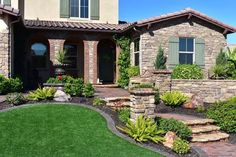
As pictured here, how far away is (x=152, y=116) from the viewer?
1048cm

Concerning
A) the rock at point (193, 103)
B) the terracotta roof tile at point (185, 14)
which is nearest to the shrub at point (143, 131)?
the rock at point (193, 103)

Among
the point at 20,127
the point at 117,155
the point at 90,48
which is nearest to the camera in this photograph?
the point at 117,155

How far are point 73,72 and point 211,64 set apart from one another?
865 centimetres

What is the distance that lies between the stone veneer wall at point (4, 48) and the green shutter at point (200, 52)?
33.9 ft

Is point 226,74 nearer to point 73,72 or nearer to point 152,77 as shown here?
point 152,77

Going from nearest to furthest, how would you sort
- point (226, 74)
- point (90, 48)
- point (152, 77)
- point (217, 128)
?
point (217, 128), point (152, 77), point (226, 74), point (90, 48)

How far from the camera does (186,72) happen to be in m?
18.8

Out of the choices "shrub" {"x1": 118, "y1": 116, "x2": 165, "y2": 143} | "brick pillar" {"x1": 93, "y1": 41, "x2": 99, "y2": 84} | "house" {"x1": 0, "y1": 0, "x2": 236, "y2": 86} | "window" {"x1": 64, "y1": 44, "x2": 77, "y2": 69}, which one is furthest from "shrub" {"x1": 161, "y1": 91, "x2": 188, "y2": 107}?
"window" {"x1": 64, "y1": 44, "x2": 77, "y2": 69}

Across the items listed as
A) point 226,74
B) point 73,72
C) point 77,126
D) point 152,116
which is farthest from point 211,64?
point 77,126

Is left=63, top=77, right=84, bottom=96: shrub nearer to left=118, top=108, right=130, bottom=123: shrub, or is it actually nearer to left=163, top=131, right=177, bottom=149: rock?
left=118, top=108, right=130, bottom=123: shrub

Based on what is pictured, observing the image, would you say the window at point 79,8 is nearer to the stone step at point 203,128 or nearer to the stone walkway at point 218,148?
the stone step at point 203,128

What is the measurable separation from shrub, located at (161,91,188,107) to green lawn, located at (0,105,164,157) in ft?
13.1

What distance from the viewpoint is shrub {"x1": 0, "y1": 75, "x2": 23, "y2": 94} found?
1536 cm

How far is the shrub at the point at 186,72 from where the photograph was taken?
18.7 m
